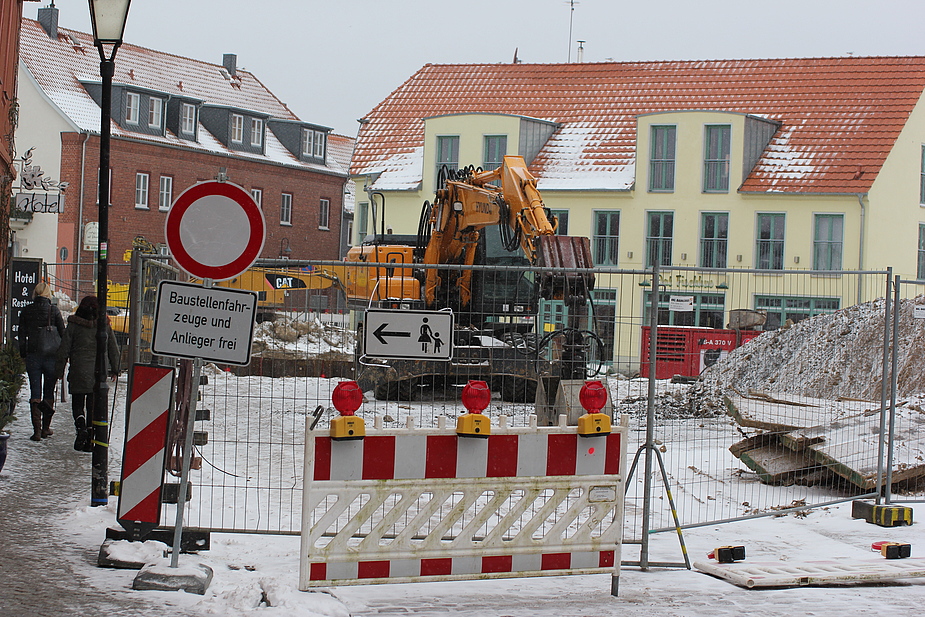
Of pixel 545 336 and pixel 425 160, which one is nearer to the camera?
pixel 545 336

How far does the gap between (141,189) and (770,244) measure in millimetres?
25896

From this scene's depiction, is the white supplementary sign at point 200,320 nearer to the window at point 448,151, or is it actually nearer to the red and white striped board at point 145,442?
the red and white striped board at point 145,442

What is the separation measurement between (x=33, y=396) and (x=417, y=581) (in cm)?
786

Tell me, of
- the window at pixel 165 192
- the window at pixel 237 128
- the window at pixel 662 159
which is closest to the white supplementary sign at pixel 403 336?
the window at pixel 662 159

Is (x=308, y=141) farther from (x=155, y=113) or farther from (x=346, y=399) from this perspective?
(x=346, y=399)

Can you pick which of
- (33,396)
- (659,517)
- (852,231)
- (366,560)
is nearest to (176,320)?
(366,560)

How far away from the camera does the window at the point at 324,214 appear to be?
54.3 meters

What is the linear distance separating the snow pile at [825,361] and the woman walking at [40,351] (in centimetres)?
934

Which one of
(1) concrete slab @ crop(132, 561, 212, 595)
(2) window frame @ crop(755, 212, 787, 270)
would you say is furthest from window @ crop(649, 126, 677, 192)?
(1) concrete slab @ crop(132, 561, 212, 595)

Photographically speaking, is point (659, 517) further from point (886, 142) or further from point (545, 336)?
point (886, 142)

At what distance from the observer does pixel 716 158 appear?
35188mm

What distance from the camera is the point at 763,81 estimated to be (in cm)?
3800

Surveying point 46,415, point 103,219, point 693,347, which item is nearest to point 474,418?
point 103,219

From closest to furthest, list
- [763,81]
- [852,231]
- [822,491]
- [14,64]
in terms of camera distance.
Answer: [822,491], [14,64], [852,231], [763,81]
